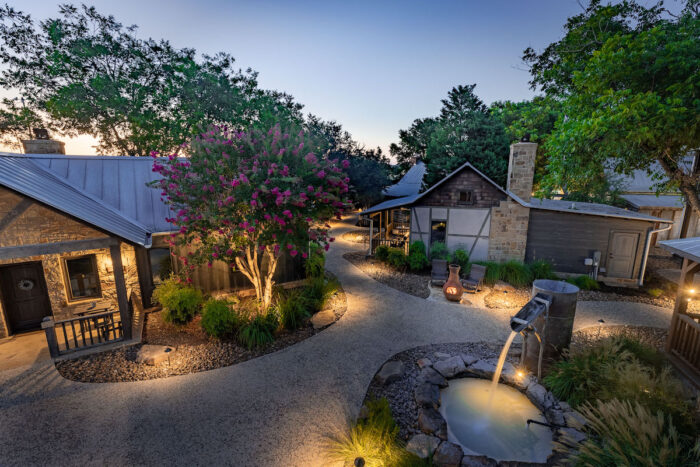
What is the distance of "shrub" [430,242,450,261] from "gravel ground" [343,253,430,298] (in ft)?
4.18

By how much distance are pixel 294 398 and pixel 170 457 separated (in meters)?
1.86

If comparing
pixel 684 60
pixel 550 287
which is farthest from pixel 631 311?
pixel 684 60

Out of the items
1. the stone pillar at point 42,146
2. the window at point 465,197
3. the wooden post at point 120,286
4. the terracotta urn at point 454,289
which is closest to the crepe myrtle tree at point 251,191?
the wooden post at point 120,286

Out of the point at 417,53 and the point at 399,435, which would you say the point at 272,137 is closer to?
the point at 399,435

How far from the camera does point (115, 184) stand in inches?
353

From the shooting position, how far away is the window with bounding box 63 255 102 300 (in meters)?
7.68

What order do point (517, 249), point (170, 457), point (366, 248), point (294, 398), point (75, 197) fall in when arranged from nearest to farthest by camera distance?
point (170, 457)
point (294, 398)
point (75, 197)
point (517, 249)
point (366, 248)

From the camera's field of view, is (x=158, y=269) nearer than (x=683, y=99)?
No

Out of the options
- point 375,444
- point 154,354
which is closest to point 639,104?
point 375,444

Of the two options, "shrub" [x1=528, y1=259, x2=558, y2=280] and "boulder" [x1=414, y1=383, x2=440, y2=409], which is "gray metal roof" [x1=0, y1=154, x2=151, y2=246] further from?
"shrub" [x1=528, y1=259, x2=558, y2=280]

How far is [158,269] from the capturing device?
8.73 m

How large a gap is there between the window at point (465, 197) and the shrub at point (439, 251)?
6.80 ft

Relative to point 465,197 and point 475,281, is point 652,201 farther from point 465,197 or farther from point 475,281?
point 475,281

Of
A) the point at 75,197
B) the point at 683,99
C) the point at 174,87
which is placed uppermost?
the point at 174,87
